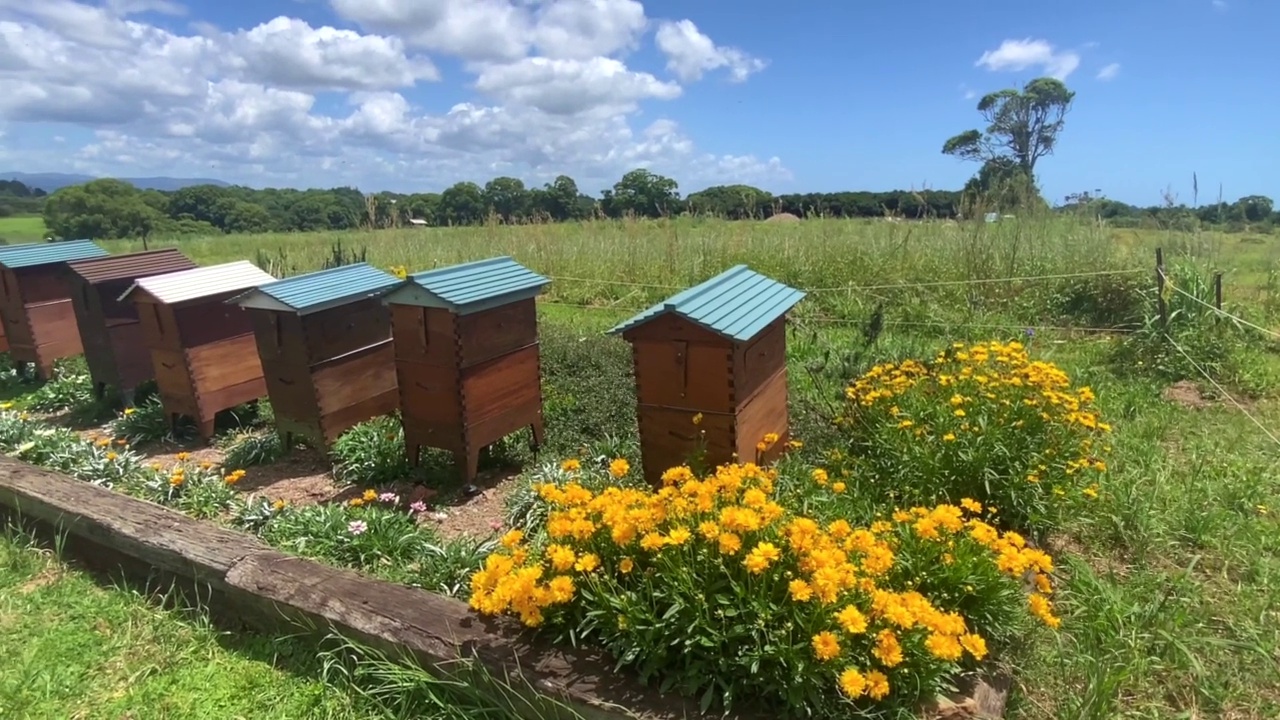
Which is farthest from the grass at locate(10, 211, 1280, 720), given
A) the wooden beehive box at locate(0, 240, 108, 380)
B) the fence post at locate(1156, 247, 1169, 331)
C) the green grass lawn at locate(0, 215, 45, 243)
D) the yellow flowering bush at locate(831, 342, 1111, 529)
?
the wooden beehive box at locate(0, 240, 108, 380)

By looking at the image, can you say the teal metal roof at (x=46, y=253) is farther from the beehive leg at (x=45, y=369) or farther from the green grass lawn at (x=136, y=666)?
the green grass lawn at (x=136, y=666)

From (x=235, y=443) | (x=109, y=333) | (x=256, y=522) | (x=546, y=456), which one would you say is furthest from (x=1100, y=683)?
(x=109, y=333)

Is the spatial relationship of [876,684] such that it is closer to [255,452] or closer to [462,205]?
[255,452]

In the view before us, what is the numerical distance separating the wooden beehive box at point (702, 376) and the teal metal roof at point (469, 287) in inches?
36.3

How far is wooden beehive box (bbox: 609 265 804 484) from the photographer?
3.14 meters

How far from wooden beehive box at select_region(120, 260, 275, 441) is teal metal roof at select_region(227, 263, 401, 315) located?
0.66 metres

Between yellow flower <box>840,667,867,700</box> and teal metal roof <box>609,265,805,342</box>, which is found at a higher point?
teal metal roof <box>609,265,805,342</box>

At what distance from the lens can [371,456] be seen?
14.7 ft

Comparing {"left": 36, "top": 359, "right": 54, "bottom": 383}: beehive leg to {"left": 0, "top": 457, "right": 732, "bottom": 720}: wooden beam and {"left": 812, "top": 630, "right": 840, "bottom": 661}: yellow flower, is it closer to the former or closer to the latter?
{"left": 0, "top": 457, "right": 732, "bottom": 720}: wooden beam

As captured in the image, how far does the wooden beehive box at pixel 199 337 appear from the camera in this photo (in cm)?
489

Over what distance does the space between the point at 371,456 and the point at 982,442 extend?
337 cm

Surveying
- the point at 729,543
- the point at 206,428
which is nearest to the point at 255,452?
the point at 206,428

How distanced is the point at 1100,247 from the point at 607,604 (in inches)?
301

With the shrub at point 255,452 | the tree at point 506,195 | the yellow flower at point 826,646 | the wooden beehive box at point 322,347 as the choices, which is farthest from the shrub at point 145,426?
the tree at point 506,195
